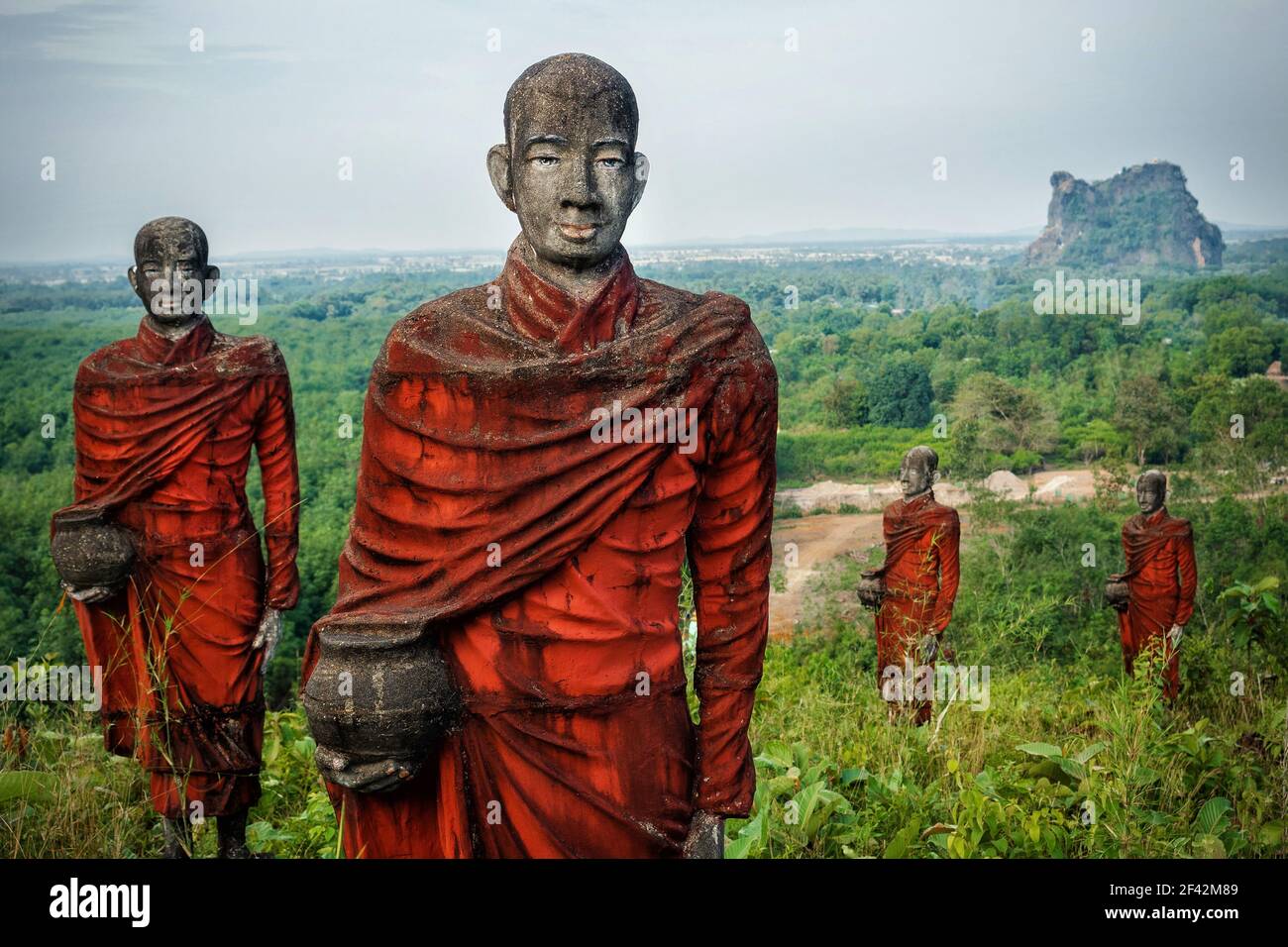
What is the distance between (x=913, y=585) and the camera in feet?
28.1

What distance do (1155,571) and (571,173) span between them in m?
8.45

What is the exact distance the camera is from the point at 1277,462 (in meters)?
17.2

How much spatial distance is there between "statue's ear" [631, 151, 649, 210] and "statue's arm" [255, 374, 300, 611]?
10.1 feet

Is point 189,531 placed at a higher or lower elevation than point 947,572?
higher

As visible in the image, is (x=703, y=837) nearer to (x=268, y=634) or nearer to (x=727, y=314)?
(x=727, y=314)

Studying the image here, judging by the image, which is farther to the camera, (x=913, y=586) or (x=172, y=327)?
(x=913, y=586)

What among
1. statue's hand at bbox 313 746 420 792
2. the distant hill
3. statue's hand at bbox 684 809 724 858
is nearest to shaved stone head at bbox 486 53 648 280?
statue's hand at bbox 313 746 420 792

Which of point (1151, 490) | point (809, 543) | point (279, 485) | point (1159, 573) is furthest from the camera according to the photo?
point (809, 543)

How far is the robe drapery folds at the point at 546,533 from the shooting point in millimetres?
2732

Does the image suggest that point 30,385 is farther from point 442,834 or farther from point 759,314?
point 442,834

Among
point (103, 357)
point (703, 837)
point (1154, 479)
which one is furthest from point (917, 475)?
point (703, 837)

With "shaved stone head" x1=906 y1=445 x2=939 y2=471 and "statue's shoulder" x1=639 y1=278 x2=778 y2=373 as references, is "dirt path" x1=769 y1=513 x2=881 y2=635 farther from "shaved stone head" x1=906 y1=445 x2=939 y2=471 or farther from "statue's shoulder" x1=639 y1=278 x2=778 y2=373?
"statue's shoulder" x1=639 y1=278 x2=778 y2=373

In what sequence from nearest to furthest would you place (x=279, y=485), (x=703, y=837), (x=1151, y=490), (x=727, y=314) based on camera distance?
1. (x=727, y=314)
2. (x=703, y=837)
3. (x=279, y=485)
4. (x=1151, y=490)

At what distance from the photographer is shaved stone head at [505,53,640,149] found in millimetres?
2791
